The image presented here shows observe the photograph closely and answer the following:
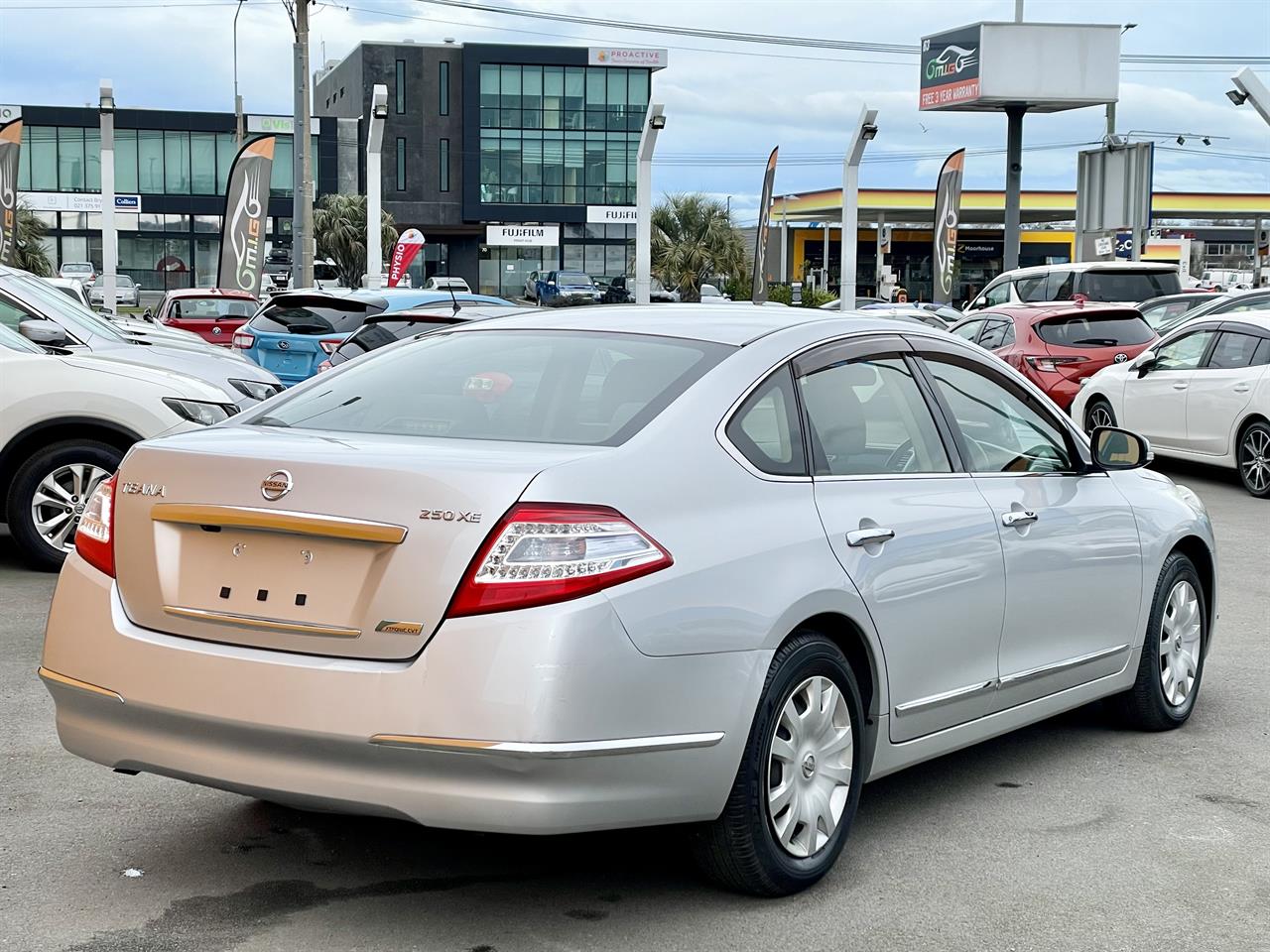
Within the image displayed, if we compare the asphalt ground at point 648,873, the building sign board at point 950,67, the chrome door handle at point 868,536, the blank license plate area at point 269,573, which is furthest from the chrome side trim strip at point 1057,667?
the building sign board at point 950,67

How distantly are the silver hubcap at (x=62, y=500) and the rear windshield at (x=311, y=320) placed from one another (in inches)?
248

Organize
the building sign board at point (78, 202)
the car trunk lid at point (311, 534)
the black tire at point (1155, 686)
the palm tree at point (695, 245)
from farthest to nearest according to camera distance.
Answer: the building sign board at point (78, 202) < the palm tree at point (695, 245) < the black tire at point (1155, 686) < the car trunk lid at point (311, 534)

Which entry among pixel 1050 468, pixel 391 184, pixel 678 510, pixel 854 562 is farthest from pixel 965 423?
pixel 391 184

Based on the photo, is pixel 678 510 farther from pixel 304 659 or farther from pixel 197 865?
pixel 197 865

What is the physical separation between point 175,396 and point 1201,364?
976cm

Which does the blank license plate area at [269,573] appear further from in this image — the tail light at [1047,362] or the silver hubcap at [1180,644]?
the tail light at [1047,362]

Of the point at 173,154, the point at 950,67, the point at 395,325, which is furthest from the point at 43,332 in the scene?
the point at 173,154

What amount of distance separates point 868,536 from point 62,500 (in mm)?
6376

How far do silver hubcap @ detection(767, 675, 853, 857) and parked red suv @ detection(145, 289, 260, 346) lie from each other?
2269 centimetres

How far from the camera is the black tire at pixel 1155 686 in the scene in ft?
19.6

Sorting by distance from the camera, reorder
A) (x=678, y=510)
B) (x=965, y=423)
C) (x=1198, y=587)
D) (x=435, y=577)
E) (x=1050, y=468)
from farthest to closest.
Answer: (x=1198, y=587) → (x=1050, y=468) → (x=965, y=423) → (x=678, y=510) → (x=435, y=577)

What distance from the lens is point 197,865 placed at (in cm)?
447

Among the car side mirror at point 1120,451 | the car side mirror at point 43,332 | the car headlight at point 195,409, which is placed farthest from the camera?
the car side mirror at point 43,332

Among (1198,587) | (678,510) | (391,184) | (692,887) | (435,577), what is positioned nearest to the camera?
(435,577)
